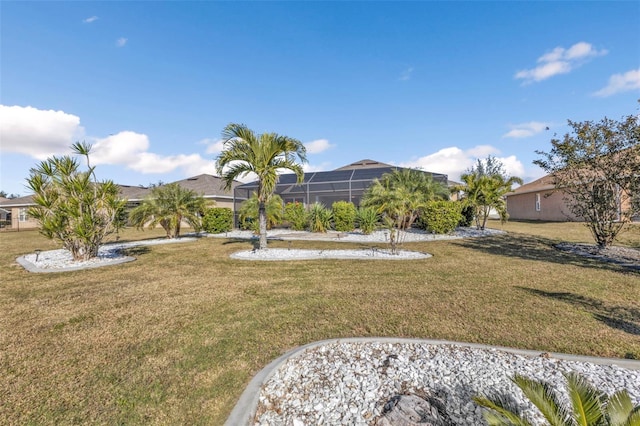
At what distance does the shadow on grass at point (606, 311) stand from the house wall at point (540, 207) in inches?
752

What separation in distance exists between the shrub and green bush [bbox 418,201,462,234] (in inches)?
211

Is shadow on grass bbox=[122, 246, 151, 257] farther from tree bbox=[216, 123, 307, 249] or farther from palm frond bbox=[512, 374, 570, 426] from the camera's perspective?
palm frond bbox=[512, 374, 570, 426]

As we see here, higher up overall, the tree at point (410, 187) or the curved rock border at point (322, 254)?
the tree at point (410, 187)

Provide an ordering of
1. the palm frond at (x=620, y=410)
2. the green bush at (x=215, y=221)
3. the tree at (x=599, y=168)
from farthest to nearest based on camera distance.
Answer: the green bush at (x=215, y=221), the tree at (x=599, y=168), the palm frond at (x=620, y=410)

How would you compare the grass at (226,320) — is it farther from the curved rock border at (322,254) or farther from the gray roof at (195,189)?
the gray roof at (195,189)

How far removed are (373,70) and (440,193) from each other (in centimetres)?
772

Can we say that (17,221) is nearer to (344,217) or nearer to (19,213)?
(19,213)

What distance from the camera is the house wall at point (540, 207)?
21.7 m

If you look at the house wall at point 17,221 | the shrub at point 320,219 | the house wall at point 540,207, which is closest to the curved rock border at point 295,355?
the shrub at point 320,219

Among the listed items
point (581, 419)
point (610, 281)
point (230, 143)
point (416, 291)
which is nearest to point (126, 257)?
point (230, 143)

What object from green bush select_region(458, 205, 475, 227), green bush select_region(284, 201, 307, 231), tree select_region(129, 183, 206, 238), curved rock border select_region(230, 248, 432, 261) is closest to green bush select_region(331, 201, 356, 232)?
green bush select_region(284, 201, 307, 231)

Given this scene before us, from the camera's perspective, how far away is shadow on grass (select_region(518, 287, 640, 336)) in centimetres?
379

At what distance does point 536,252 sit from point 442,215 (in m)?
4.55

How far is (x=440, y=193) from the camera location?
15.2m
